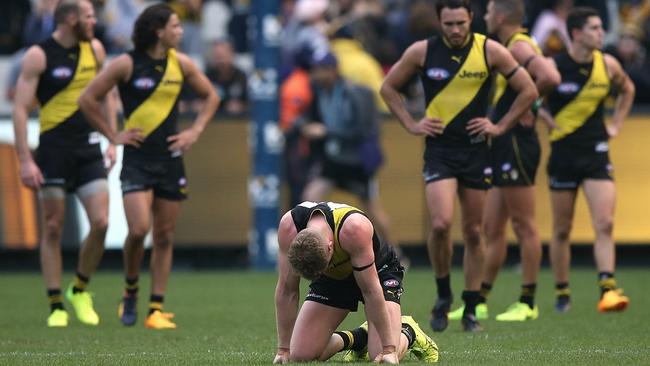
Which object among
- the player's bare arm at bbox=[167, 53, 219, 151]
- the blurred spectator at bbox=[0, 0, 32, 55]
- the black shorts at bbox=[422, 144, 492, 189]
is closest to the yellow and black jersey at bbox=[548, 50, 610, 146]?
the black shorts at bbox=[422, 144, 492, 189]

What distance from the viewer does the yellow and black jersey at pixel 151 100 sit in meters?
12.7

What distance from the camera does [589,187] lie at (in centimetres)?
1377

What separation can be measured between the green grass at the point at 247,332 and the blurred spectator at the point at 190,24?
5771mm

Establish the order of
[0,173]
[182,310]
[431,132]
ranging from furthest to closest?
1. [0,173]
2. [182,310]
3. [431,132]

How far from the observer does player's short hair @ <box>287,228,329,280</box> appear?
8.75 metres

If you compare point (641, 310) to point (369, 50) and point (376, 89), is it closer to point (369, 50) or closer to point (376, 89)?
point (376, 89)

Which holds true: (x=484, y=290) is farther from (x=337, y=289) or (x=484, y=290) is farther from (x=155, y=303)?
(x=337, y=289)

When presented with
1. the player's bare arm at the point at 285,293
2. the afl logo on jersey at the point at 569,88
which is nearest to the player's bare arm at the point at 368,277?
the player's bare arm at the point at 285,293

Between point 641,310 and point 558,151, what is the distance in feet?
5.50

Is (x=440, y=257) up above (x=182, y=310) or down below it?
above

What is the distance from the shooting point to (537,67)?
12.7m

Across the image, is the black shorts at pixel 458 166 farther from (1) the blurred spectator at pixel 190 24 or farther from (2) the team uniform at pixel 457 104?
(1) the blurred spectator at pixel 190 24

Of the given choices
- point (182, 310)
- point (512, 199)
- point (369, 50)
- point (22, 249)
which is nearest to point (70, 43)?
point (182, 310)

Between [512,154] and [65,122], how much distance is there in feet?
13.1
